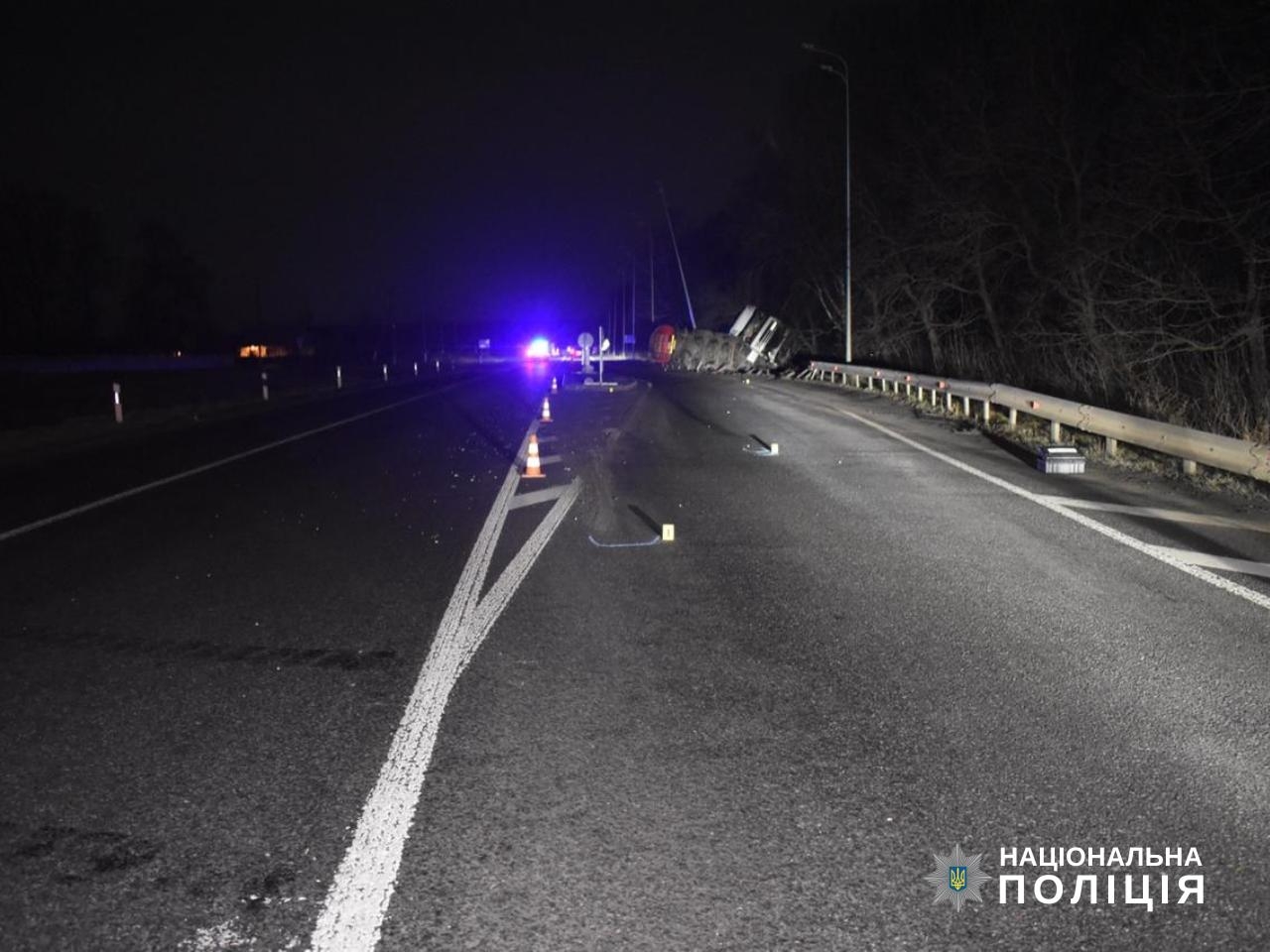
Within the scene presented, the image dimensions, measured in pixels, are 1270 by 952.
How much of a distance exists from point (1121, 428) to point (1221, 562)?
19.9 feet

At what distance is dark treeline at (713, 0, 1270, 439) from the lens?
17.3 m

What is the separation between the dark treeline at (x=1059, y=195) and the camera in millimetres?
17328

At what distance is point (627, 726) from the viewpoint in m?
4.60

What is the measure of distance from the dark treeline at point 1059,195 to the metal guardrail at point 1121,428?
1.19 meters

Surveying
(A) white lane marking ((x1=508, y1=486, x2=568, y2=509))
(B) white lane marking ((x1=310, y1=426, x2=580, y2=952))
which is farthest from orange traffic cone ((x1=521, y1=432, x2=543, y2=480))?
(B) white lane marking ((x1=310, y1=426, x2=580, y2=952))

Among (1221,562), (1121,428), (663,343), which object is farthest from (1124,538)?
(663,343)

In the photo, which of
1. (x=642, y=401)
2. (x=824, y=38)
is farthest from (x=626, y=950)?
(x=824, y=38)

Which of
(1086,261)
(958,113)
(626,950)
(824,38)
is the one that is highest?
(824,38)

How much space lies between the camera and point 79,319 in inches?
3807

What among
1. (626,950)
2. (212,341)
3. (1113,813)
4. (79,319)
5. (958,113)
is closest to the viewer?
(626,950)

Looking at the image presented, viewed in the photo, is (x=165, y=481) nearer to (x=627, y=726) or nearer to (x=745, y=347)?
(x=627, y=726)

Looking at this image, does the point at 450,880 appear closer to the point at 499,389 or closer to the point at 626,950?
the point at 626,950

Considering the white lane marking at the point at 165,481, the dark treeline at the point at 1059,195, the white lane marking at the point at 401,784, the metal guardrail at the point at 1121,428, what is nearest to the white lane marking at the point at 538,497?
the white lane marking at the point at 401,784

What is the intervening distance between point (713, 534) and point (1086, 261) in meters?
16.3
